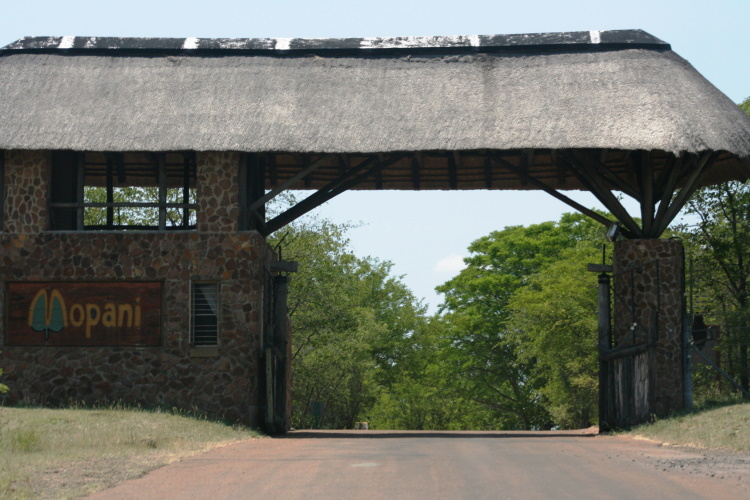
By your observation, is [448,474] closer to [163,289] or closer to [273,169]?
[163,289]

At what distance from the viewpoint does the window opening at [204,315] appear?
66.7 feet

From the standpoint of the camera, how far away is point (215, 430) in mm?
17844

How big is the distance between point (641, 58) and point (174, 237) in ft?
33.9

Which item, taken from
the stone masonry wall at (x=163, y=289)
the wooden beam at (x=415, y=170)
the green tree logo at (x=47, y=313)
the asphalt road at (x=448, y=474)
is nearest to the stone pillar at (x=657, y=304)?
the wooden beam at (x=415, y=170)

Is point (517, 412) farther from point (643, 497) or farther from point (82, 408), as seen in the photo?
point (643, 497)

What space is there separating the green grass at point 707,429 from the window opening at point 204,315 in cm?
791

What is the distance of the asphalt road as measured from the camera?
→ 9430mm

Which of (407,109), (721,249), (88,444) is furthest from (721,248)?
(88,444)

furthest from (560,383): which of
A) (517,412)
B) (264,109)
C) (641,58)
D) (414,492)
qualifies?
(414,492)

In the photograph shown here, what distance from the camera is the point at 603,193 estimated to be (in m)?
21.3

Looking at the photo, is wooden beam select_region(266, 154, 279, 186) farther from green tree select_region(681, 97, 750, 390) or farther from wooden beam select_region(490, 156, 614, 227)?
green tree select_region(681, 97, 750, 390)

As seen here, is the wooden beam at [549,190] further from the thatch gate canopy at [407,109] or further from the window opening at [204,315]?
the window opening at [204,315]

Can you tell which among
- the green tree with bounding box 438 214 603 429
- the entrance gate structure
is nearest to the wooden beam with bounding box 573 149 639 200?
the entrance gate structure

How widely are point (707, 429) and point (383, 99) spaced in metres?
9.40
